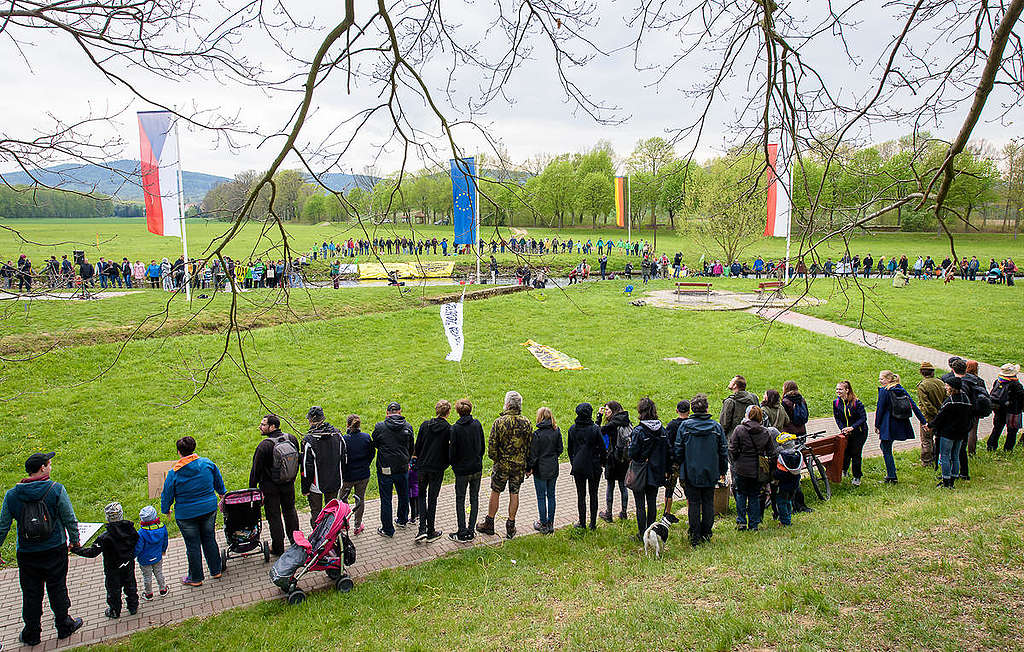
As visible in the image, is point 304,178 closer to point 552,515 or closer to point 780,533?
point 552,515

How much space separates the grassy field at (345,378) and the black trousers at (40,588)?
2.79 m

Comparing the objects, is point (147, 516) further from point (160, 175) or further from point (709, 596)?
point (160, 175)

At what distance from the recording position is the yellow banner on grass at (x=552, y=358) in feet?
53.9

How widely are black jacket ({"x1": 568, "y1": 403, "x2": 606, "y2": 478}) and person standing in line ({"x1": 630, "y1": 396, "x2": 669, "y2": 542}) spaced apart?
0.47 meters

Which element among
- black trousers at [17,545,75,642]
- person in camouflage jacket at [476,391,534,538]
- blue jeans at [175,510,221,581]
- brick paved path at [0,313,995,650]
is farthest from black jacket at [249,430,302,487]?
person in camouflage jacket at [476,391,534,538]

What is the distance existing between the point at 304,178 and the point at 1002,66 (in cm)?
491

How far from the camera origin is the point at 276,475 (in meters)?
6.72

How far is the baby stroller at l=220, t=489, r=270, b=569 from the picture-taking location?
270 inches

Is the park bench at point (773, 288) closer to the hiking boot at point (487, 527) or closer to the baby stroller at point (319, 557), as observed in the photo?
the hiking boot at point (487, 527)

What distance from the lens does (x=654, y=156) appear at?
5773mm

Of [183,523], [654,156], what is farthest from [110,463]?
[654,156]

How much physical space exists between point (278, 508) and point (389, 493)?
4.07ft

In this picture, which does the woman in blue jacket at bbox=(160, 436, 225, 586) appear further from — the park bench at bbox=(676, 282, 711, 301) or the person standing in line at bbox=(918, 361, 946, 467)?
the park bench at bbox=(676, 282, 711, 301)

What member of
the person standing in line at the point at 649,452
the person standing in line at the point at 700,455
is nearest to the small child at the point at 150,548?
the person standing in line at the point at 649,452
